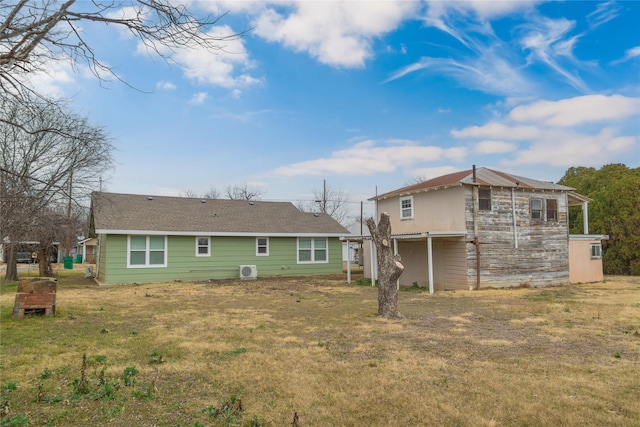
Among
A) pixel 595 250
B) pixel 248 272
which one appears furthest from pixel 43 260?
pixel 595 250

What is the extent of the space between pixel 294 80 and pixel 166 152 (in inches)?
238

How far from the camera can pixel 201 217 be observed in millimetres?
20703

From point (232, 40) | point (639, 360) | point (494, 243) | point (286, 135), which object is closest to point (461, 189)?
point (494, 243)

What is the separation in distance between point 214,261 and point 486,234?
12.4m

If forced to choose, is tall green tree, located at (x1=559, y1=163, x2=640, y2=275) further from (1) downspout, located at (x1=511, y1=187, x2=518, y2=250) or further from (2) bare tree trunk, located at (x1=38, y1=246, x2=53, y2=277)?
(2) bare tree trunk, located at (x1=38, y1=246, x2=53, y2=277)

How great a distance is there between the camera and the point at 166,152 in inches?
648

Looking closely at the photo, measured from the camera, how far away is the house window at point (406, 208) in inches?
707

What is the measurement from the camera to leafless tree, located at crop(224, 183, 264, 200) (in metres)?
50.0

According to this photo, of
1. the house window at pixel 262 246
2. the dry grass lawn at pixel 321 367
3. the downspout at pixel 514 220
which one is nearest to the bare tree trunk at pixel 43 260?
the house window at pixel 262 246

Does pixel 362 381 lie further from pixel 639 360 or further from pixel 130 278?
pixel 130 278

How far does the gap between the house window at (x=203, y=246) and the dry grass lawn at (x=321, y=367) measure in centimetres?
892

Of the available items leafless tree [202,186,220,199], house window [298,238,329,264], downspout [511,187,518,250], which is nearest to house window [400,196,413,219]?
downspout [511,187,518,250]

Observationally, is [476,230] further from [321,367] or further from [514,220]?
[321,367]

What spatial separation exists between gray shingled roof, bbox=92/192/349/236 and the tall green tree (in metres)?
15.8
